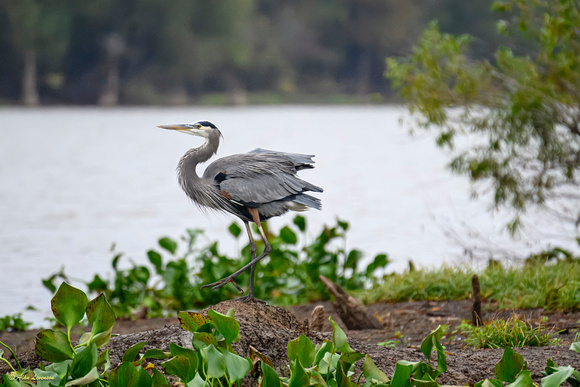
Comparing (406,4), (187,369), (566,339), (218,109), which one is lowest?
(218,109)

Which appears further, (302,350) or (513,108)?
(513,108)

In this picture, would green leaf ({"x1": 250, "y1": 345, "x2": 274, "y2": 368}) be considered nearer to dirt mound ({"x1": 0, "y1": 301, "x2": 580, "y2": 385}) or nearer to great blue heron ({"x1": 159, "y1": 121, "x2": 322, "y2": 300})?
dirt mound ({"x1": 0, "y1": 301, "x2": 580, "y2": 385})

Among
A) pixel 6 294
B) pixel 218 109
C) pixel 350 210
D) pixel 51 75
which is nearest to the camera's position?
pixel 6 294

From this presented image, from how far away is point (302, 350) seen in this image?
264 cm

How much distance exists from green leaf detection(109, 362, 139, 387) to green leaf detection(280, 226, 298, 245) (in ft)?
11.4

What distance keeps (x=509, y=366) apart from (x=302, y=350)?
2.57ft

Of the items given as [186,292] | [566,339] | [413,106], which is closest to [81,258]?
[186,292]

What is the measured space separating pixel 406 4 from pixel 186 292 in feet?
101

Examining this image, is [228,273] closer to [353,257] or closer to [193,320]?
[353,257]

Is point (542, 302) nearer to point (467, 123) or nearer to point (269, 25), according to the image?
point (467, 123)

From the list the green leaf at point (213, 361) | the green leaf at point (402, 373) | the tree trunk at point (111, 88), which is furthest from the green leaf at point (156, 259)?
the tree trunk at point (111, 88)

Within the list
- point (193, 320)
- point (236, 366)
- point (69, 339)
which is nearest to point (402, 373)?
point (236, 366)

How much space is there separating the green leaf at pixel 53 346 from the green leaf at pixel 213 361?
59 centimetres

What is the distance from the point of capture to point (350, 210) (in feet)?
44.8
